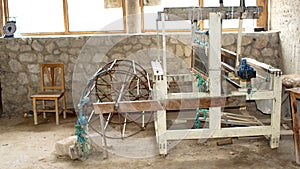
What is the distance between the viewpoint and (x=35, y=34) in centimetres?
534

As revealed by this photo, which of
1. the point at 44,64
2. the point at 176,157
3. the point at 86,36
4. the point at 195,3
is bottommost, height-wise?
the point at 176,157

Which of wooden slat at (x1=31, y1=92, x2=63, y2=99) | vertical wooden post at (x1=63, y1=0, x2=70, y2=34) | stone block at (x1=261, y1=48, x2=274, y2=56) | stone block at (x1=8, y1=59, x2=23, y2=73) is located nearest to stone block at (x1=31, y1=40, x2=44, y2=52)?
stone block at (x1=8, y1=59, x2=23, y2=73)

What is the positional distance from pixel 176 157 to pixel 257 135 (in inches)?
38.0

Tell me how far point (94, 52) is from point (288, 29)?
256 cm

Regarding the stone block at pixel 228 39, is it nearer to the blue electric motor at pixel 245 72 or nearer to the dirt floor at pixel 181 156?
the dirt floor at pixel 181 156

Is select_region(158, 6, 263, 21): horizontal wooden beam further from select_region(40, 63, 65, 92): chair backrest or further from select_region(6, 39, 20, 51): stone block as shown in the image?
select_region(6, 39, 20, 51): stone block

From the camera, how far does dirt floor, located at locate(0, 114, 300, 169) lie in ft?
10.7

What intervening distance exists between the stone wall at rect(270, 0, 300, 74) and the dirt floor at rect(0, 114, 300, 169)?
1.16m

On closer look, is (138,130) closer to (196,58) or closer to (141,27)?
(196,58)

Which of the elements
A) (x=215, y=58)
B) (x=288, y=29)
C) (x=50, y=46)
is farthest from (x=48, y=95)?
(x=288, y=29)

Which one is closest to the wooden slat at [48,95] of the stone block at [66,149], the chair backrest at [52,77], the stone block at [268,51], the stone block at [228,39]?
the chair backrest at [52,77]

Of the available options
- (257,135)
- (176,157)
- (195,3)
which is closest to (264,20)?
(195,3)

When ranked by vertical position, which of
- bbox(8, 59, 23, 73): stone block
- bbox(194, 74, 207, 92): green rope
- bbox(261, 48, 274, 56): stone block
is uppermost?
bbox(261, 48, 274, 56): stone block

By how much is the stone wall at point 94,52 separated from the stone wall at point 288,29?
7.7 inches
